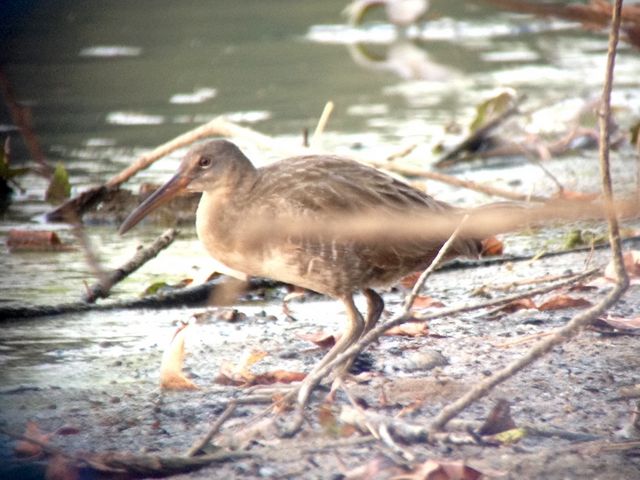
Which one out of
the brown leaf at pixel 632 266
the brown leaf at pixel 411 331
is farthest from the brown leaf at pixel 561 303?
the brown leaf at pixel 411 331

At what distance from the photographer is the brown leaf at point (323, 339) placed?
4.99m

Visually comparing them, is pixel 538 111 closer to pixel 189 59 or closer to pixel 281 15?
pixel 189 59

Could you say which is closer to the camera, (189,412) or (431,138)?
(189,412)

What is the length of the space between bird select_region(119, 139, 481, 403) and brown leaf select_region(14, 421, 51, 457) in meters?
1.25

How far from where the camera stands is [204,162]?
5.15 metres

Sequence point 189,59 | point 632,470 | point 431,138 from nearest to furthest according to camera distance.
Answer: point 632,470
point 431,138
point 189,59

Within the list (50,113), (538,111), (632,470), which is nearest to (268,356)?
(632,470)

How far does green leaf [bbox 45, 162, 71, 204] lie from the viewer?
7.03 meters

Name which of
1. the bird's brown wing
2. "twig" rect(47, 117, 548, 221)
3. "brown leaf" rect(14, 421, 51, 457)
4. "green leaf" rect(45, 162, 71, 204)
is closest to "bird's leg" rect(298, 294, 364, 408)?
the bird's brown wing

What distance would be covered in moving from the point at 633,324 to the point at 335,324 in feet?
4.49

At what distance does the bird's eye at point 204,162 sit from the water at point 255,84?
2.65 ft

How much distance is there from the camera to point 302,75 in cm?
1137

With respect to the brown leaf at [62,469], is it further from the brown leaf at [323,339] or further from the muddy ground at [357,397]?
the brown leaf at [323,339]

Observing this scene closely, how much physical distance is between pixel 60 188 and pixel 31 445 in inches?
143
